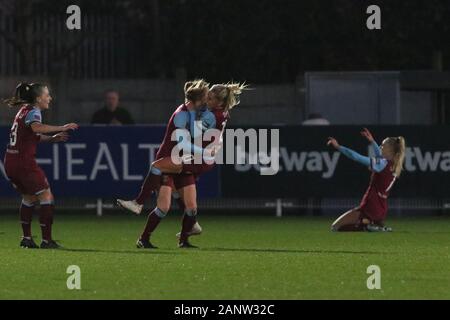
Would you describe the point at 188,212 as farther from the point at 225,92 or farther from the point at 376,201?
the point at 376,201

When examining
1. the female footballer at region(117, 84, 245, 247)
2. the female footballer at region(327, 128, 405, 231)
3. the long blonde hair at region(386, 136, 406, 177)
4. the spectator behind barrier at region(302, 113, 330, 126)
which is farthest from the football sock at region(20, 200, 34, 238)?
the spectator behind barrier at region(302, 113, 330, 126)

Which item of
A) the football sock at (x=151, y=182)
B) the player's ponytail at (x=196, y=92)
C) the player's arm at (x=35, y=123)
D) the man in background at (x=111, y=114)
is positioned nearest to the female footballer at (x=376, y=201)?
the football sock at (x=151, y=182)

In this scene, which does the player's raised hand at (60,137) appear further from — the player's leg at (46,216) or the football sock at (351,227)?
the football sock at (351,227)

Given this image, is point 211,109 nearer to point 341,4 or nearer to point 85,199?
point 85,199

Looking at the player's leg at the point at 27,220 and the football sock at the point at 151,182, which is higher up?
the football sock at the point at 151,182

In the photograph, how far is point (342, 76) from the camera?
28.7 metres

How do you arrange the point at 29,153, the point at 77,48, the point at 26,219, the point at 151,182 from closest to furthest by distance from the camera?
the point at 29,153 < the point at 26,219 < the point at 151,182 < the point at 77,48

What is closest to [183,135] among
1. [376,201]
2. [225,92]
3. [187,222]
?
[225,92]

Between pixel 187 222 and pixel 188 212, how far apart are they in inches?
8.2

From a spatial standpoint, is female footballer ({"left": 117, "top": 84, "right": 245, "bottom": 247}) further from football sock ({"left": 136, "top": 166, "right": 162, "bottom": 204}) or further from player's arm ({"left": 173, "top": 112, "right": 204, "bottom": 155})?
player's arm ({"left": 173, "top": 112, "right": 204, "bottom": 155})

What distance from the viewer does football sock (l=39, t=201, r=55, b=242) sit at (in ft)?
62.1

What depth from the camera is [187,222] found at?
62.8ft

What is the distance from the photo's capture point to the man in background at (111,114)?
2734cm

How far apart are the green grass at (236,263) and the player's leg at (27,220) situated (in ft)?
0.63
